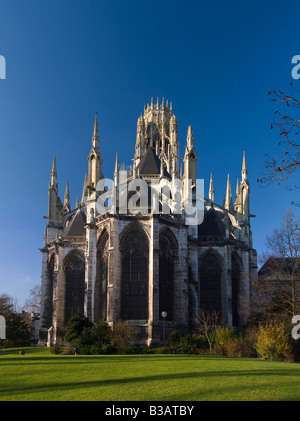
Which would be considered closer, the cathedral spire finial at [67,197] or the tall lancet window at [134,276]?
the tall lancet window at [134,276]

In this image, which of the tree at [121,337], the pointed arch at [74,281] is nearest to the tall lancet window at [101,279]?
the pointed arch at [74,281]

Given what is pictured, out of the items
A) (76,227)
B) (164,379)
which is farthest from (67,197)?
(164,379)

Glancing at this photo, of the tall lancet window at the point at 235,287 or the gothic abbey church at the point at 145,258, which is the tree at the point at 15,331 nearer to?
the gothic abbey church at the point at 145,258

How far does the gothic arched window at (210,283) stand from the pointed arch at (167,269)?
17.8ft

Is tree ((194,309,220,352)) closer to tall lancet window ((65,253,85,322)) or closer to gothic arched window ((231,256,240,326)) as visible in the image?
gothic arched window ((231,256,240,326))

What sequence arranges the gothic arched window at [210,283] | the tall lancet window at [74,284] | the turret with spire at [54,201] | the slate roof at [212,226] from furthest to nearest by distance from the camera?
the turret with spire at [54,201]
the slate roof at [212,226]
the gothic arched window at [210,283]
the tall lancet window at [74,284]

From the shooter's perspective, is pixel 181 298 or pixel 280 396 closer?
pixel 280 396

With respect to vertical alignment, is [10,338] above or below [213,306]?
below

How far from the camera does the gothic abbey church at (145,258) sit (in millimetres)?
39156

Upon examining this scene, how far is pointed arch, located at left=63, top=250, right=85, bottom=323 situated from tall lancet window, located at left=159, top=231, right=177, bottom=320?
8650 mm

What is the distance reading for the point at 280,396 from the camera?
38.8 ft
